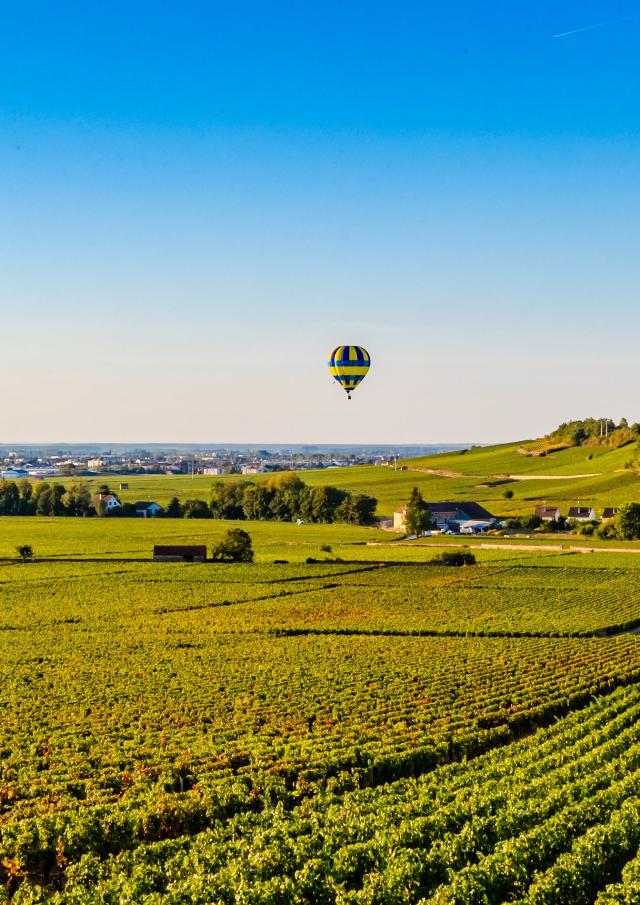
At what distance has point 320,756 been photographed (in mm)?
24688

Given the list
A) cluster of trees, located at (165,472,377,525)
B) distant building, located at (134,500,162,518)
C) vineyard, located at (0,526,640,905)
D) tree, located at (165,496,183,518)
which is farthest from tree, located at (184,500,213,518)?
vineyard, located at (0,526,640,905)

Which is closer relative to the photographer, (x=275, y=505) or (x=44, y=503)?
(x=44, y=503)

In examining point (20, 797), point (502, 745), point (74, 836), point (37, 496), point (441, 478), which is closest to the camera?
point (74, 836)

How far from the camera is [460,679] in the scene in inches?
1396

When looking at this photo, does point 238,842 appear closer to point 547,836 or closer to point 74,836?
point 74,836

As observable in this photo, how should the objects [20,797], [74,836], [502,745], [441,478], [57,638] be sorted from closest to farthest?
[74,836] → [20,797] → [502,745] → [57,638] → [441,478]

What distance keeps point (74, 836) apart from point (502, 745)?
1396 cm

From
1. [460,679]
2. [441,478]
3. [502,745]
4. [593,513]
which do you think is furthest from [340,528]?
[502,745]

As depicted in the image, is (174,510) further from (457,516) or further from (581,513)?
(581,513)

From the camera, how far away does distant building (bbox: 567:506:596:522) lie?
122619 millimetres

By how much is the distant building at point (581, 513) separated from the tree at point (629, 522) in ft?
50.3

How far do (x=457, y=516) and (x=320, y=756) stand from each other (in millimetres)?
105904

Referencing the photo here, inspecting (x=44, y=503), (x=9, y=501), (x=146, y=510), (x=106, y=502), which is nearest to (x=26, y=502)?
(x=9, y=501)

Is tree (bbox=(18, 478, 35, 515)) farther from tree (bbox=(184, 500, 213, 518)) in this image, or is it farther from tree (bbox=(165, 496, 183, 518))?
tree (bbox=(184, 500, 213, 518))
